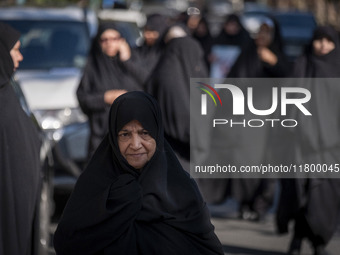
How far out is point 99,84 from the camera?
8109mm

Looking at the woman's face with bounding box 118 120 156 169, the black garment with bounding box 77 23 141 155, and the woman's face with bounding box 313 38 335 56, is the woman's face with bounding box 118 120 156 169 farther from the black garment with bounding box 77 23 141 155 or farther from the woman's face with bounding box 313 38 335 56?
the woman's face with bounding box 313 38 335 56

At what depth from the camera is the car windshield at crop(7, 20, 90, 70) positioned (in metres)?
10.3

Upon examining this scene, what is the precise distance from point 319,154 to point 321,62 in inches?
29.5

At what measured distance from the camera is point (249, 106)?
9.30 metres

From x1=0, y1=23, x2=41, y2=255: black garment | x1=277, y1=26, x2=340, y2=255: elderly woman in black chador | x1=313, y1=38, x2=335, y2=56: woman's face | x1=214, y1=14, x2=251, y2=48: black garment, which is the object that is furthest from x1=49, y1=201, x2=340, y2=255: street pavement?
x1=214, y1=14, x2=251, y2=48: black garment

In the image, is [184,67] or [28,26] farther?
[28,26]

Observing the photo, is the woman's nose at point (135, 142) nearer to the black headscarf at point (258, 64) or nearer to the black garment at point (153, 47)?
the black headscarf at point (258, 64)

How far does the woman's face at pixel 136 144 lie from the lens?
4057 millimetres

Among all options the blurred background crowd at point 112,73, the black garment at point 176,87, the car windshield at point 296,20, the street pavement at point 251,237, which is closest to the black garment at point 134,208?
the blurred background crowd at point 112,73

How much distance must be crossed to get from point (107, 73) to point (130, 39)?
10.4 feet

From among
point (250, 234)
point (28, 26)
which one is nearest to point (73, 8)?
point (28, 26)

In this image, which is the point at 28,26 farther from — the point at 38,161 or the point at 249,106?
the point at 38,161

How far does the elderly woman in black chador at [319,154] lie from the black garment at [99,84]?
4.80ft

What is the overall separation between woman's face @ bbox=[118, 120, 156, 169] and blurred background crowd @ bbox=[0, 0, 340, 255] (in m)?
1.89
